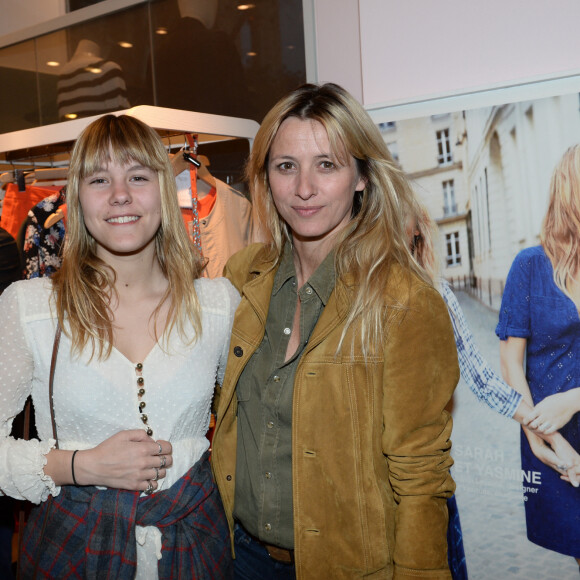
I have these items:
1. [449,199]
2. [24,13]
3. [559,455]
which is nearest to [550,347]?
[559,455]

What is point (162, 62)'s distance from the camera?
10.7 feet

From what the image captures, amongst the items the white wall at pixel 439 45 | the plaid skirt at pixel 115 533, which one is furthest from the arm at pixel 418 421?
the white wall at pixel 439 45

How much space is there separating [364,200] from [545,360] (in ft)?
2.97

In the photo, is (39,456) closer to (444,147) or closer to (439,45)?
(444,147)

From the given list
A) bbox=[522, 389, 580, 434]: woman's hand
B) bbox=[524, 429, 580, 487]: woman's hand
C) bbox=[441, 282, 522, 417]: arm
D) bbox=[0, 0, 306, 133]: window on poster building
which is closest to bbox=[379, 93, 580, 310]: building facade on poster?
bbox=[441, 282, 522, 417]: arm

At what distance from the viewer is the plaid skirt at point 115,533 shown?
1.49 metres

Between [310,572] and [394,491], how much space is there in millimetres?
293

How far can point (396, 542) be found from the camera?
1.49m

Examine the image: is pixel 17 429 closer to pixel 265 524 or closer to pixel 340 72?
pixel 265 524

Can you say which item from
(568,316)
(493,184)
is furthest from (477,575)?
(493,184)

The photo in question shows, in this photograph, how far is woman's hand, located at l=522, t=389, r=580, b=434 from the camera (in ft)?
6.76

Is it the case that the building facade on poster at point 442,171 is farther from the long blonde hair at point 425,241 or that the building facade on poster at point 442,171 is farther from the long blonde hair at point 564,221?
the long blonde hair at point 564,221

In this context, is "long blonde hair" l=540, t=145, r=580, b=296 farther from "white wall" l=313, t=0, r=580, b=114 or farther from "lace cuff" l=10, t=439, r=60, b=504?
"lace cuff" l=10, t=439, r=60, b=504

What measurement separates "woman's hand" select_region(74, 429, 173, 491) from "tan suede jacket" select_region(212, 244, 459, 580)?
14.2 inches
